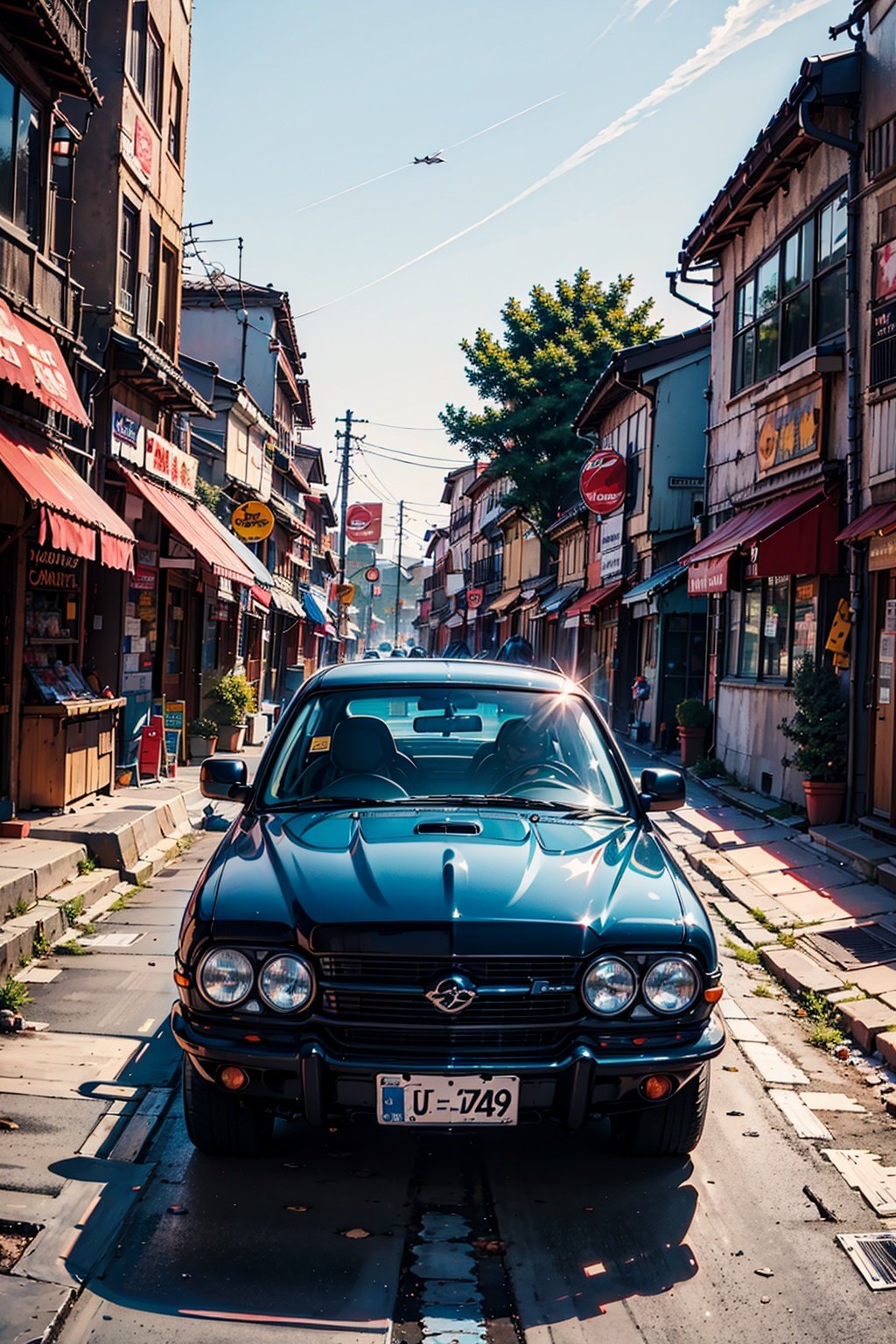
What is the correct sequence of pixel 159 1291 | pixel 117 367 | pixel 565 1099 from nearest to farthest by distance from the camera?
pixel 159 1291 < pixel 565 1099 < pixel 117 367

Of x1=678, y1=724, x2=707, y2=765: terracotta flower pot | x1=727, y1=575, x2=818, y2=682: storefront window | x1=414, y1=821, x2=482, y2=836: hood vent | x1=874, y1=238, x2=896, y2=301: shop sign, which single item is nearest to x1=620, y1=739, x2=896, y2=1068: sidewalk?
x1=727, y1=575, x2=818, y2=682: storefront window

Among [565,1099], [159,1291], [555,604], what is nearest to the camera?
[159,1291]

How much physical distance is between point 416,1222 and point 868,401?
10.2 metres

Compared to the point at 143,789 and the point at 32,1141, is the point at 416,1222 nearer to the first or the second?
the point at 32,1141

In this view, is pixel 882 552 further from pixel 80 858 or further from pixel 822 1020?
pixel 80 858

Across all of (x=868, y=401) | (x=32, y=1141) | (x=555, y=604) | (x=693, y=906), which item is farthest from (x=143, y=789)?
(x=555, y=604)

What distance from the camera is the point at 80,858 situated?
9.52 meters

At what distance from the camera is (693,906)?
4.39 metres

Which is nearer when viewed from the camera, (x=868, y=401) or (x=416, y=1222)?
(x=416, y=1222)

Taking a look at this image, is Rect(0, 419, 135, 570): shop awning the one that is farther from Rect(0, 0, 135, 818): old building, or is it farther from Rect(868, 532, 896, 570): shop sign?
Rect(868, 532, 896, 570): shop sign

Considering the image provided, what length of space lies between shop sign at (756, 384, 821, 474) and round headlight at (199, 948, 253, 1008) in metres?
11.3

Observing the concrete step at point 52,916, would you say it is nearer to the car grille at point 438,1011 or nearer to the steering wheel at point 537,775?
the steering wheel at point 537,775

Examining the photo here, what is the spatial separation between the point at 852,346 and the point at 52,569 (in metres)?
8.36

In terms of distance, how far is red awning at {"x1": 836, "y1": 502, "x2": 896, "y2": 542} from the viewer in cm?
1061
